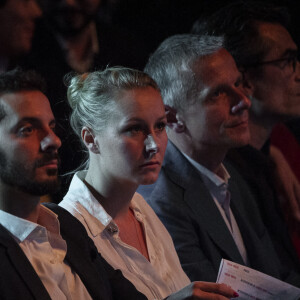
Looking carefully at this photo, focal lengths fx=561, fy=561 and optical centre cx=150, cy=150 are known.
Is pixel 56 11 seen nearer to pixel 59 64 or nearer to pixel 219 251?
pixel 59 64

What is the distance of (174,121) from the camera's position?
2.54 metres

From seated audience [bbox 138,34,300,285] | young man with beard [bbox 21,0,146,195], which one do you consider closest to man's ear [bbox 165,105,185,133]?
seated audience [bbox 138,34,300,285]

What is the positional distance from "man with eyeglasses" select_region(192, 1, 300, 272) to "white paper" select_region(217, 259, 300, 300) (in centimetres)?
116

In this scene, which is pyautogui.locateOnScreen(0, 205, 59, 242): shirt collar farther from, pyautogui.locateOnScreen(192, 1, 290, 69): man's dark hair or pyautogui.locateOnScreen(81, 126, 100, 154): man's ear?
pyautogui.locateOnScreen(192, 1, 290, 69): man's dark hair

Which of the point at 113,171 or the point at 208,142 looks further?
the point at 208,142

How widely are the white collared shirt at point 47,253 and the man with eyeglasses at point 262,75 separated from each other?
5.20ft

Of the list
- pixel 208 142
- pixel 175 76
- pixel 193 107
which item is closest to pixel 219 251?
pixel 208 142

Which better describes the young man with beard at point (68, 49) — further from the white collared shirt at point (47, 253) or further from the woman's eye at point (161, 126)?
the white collared shirt at point (47, 253)

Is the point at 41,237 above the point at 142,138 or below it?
below

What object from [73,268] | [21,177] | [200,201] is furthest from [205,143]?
[21,177]

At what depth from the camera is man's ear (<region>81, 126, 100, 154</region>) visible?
197 centimetres

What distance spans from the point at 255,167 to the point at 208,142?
2.16ft

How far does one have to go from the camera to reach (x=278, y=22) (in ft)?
10.3

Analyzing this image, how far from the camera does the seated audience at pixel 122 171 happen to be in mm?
1885
